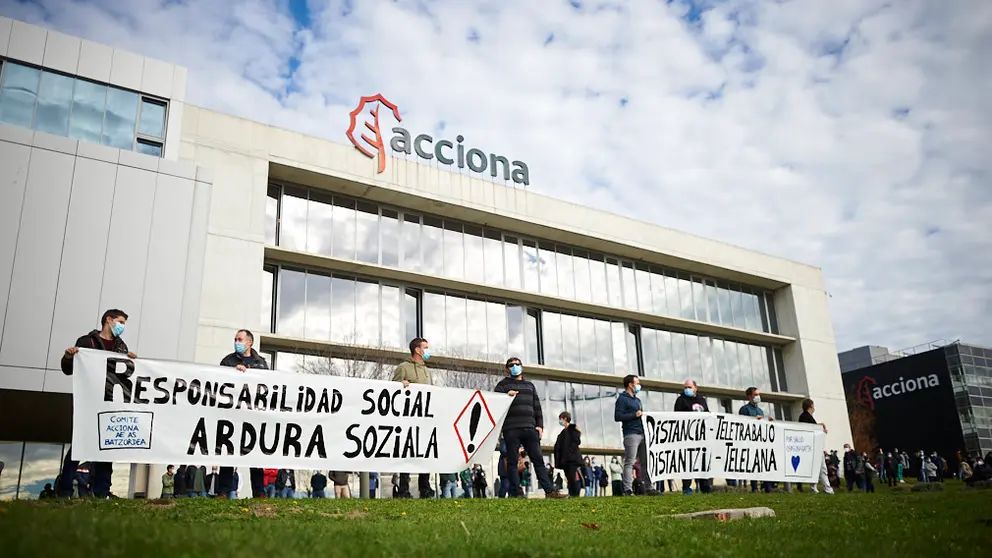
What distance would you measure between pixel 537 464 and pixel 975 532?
6.95 m

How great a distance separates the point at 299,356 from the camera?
97.4 feet

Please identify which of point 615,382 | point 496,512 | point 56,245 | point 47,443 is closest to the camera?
point 496,512

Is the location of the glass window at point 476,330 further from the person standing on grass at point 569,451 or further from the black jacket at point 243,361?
the black jacket at point 243,361

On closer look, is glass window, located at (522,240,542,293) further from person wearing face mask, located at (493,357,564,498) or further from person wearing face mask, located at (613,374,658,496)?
person wearing face mask, located at (493,357,564,498)

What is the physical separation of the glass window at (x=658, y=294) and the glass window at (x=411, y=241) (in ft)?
46.4

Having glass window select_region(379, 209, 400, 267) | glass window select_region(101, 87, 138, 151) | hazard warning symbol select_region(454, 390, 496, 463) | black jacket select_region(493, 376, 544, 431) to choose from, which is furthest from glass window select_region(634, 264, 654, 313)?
hazard warning symbol select_region(454, 390, 496, 463)

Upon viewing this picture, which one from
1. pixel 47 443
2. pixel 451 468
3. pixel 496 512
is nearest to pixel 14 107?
pixel 47 443

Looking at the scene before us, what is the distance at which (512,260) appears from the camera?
37.0m

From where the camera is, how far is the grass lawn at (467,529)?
4.28m

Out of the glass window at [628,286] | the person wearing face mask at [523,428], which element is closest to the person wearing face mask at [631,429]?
the person wearing face mask at [523,428]

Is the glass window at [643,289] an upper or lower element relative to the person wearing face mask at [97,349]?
upper

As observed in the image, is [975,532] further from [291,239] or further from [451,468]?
[291,239]

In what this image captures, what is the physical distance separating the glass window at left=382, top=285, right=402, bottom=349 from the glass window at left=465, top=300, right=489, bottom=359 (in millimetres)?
3201

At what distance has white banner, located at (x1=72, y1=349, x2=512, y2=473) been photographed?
31.4ft
